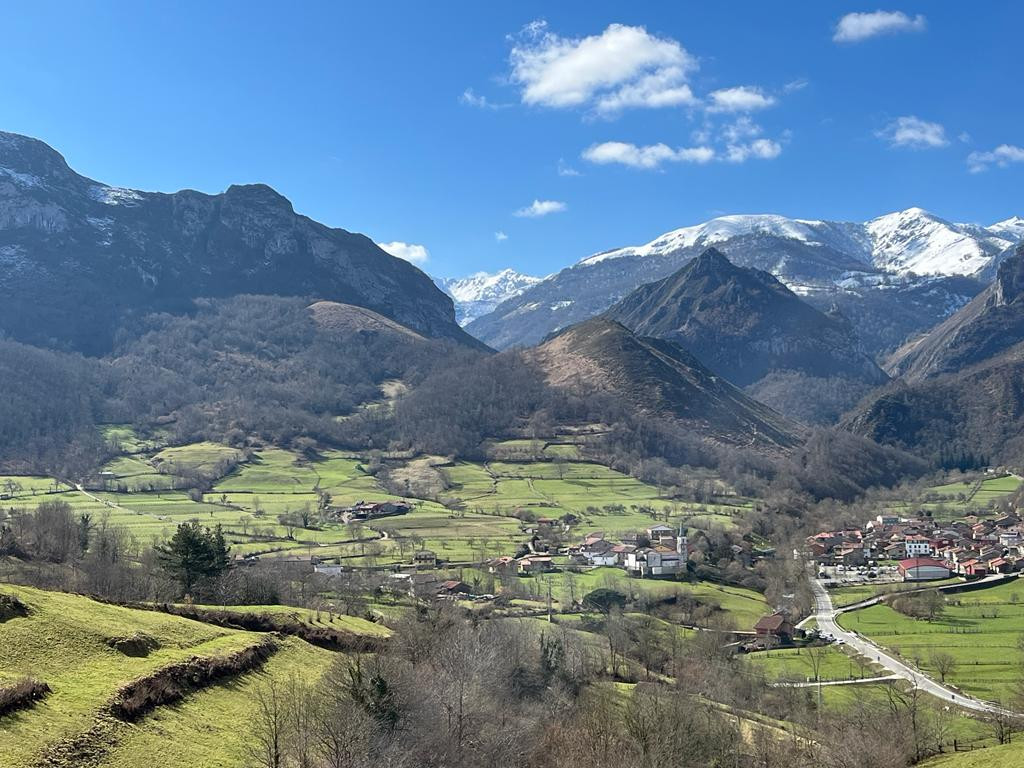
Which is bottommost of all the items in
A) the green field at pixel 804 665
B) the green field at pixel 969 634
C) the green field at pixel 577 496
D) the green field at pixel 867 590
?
the green field at pixel 867 590

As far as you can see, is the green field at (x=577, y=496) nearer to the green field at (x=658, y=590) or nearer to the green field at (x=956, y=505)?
the green field at (x=658, y=590)

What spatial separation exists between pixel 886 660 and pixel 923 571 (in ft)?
145

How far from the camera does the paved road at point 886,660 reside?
6262 centimetres

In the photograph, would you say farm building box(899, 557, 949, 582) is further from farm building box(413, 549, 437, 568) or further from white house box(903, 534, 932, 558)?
farm building box(413, 549, 437, 568)

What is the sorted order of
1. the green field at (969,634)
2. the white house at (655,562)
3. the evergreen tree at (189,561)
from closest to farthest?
the evergreen tree at (189,561) < the green field at (969,634) < the white house at (655,562)

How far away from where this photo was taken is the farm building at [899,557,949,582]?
4483 inches

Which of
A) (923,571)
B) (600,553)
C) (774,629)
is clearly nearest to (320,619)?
(774,629)

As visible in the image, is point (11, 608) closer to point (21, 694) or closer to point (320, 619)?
point (21, 694)

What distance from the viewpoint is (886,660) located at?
7662 cm

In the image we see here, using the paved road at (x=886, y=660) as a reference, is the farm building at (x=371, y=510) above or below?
above

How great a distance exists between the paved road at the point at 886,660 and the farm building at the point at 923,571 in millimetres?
14228

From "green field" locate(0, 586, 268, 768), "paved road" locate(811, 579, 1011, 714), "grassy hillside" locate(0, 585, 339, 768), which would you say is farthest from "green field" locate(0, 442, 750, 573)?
"grassy hillside" locate(0, 585, 339, 768)

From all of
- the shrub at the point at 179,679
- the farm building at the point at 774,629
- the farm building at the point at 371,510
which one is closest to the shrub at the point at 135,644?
the shrub at the point at 179,679

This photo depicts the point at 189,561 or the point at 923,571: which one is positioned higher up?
the point at 189,561
